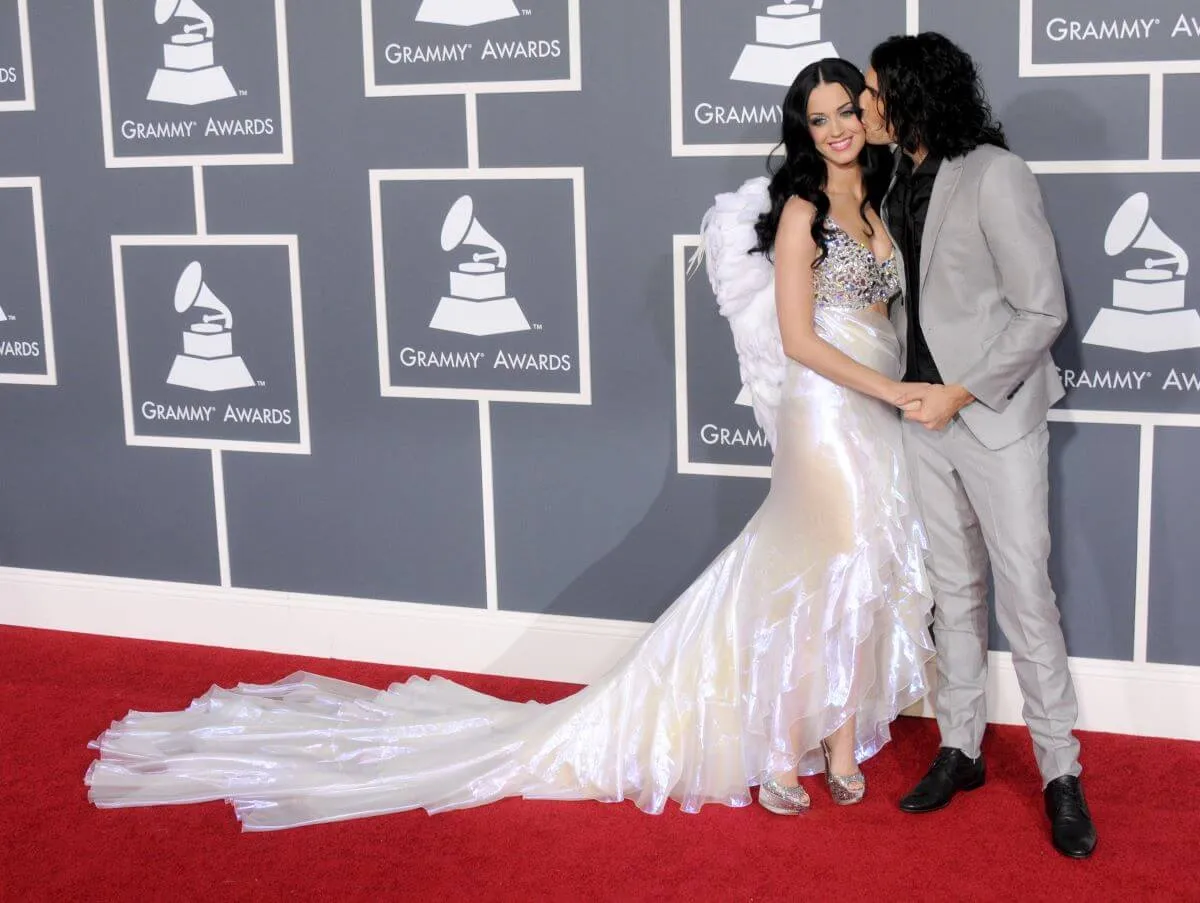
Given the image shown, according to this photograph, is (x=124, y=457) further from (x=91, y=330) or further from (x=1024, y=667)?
(x=1024, y=667)

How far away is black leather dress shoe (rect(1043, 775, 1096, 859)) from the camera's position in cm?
293

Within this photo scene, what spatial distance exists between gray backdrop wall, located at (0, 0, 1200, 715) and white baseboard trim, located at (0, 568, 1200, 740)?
0.05 meters

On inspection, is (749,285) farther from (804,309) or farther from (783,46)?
(783,46)

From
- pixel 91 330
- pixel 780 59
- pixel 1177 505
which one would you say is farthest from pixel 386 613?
pixel 1177 505

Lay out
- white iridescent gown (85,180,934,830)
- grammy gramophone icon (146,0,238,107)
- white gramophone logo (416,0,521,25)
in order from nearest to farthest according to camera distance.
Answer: white iridescent gown (85,180,934,830)
white gramophone logo (416,0,521,25)
grammy gramophone icon (146,0,238,107)

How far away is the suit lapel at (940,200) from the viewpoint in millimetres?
2967

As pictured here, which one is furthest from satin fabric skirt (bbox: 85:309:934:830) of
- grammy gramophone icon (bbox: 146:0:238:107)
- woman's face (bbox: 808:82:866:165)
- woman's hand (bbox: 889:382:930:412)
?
grammy gramophone icon (bbox: 146:0:238:107)

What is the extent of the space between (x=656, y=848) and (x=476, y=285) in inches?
65.4

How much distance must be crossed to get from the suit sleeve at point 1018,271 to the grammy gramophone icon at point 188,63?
228 cm

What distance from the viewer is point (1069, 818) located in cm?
298

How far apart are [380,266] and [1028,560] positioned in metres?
2.00

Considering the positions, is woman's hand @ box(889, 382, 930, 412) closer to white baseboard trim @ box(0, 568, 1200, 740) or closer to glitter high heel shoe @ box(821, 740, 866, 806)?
glitter high heel shoe @ box(821, 740, 866, 806)

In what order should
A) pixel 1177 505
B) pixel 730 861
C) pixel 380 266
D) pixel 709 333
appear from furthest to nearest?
1. pixel 380 266
2. pixel 709 333
3. pixel 1177 505
4. pixel 730 861

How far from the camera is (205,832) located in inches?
125
